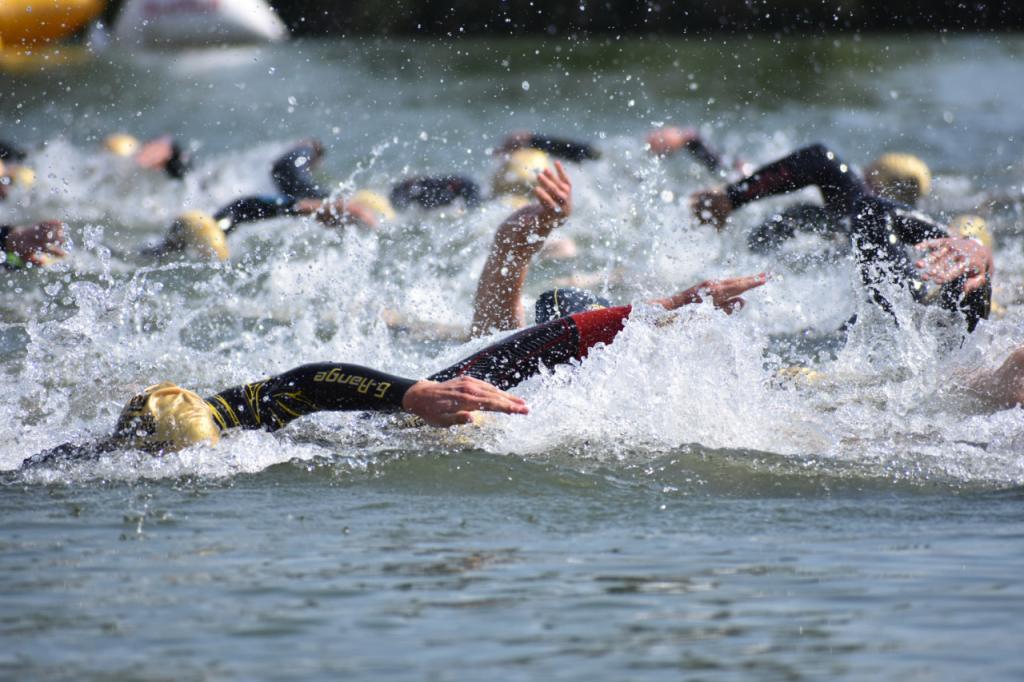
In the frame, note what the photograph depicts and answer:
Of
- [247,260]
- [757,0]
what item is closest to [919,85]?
[757,0]

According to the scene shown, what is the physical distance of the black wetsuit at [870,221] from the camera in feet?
20.9

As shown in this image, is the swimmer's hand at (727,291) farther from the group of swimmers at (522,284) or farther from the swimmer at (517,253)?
the swimmer at (517,253)

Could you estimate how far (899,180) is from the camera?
849cm

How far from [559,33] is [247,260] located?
15.0 metres

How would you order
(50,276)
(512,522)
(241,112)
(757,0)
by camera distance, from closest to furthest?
(512,522)
(50,276)
(241,112)
(757,0)

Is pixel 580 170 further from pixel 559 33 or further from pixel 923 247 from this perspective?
pixel 559 33

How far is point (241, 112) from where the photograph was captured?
679 inches

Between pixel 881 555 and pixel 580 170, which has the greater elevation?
pixel 580 170

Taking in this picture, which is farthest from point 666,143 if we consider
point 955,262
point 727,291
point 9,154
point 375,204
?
point 727,291

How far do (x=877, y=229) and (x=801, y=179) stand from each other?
0.51m

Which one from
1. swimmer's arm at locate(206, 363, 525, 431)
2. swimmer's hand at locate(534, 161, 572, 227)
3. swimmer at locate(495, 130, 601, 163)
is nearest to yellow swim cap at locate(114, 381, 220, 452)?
swimmer's arm at locate(206, 363, 525, 431)

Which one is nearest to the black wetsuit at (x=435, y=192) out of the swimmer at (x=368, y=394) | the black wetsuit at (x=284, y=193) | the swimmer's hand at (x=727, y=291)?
the black wetsuit at (x=284, y=193)

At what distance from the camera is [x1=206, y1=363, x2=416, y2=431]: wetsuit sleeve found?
488 cm

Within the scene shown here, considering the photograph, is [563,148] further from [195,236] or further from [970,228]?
[970,228]
